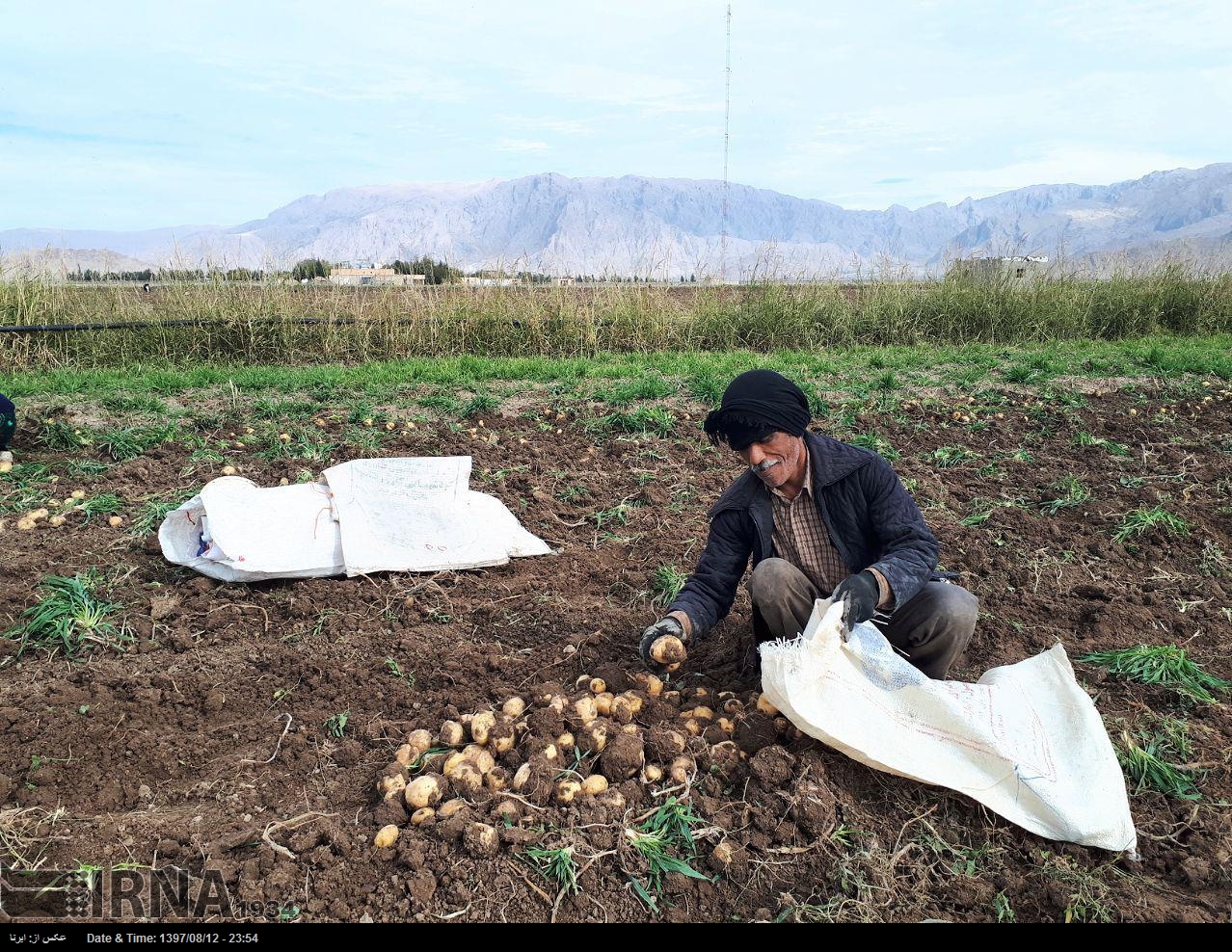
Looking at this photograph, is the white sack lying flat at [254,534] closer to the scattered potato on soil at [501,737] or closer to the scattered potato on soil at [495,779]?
the scattered potato on soil at [501,737]

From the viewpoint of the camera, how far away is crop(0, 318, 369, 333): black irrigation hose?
8.80 m

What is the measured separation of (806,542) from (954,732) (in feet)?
2.66

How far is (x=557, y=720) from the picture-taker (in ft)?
7.72

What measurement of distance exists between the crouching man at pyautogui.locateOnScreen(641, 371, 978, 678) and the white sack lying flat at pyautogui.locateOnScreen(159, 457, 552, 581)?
1.40 m

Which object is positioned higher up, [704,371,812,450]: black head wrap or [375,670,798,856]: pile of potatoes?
[704,371,812,450]: black head wrap

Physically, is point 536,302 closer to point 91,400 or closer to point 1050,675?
point 91,400

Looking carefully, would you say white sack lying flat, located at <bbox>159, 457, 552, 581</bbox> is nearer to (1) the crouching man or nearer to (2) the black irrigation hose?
(1) the crouching man

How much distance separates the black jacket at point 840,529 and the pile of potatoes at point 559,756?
1.11 feet

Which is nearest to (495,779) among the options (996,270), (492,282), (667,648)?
(667,648)

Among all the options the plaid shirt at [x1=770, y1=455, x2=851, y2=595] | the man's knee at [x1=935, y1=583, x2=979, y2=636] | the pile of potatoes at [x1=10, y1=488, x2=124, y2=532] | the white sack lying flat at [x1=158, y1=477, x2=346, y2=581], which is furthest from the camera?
the pile of potatoes at [x1=10, y1=488, x2=124, y2=532]

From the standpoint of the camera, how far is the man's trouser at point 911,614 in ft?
8.20

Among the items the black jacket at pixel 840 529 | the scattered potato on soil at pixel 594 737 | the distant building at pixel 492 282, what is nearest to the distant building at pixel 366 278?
the distant building at pixel 492 282

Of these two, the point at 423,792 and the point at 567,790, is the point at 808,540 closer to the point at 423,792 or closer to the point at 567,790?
the point at 567,790

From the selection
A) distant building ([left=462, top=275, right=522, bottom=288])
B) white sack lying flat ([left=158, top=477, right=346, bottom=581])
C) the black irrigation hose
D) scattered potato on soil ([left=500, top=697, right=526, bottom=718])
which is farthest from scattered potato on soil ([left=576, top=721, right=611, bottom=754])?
distant building ([left=462, top=275, right=522, bottom=288])
